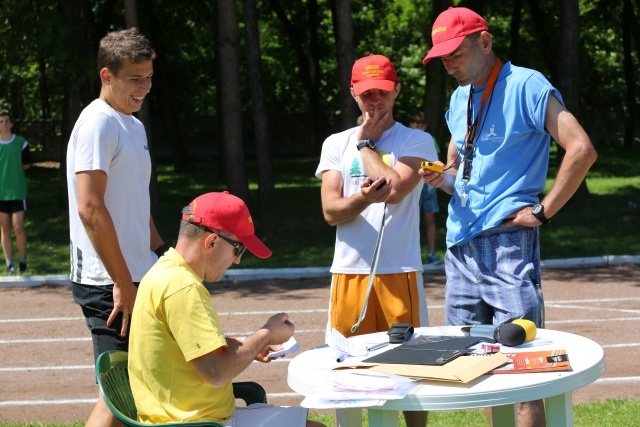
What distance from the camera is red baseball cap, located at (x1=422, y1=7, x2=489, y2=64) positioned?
480 cm

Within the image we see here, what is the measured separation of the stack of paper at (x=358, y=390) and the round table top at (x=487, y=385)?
47mm

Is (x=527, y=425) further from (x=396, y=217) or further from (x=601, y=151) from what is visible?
(x=601, y=151)

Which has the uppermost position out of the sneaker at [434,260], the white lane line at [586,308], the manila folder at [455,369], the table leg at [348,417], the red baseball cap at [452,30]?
the red baseball cap at [452,30]

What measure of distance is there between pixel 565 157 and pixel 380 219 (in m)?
1.14

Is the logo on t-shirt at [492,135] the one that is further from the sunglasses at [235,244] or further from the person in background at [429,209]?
the person in background at [429,209]

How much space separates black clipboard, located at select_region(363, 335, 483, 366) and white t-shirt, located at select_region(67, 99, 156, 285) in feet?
4.74

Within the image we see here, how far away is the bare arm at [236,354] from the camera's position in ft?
12.5

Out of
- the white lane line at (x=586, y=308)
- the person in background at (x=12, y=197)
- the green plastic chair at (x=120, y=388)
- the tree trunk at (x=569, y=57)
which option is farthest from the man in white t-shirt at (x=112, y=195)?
the tree trunk at (x=569, y=57)

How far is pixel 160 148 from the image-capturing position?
4306 cm

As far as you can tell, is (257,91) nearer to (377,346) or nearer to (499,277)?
(499,277)

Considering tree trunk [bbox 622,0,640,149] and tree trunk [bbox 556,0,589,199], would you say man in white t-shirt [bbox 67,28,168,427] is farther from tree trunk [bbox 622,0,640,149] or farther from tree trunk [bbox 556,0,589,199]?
tree trunk [bbox 622,0,640,149]

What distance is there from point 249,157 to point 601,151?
13.8m

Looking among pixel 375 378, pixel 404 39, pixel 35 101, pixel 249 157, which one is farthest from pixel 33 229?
pixel 35 101

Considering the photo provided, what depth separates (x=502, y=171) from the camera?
15.8 feet
